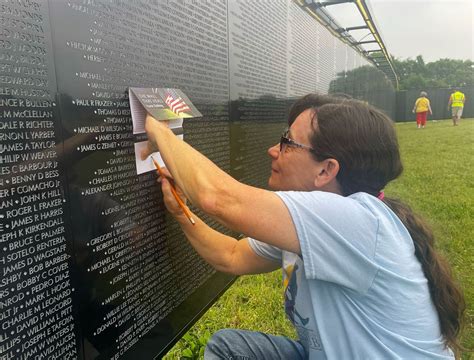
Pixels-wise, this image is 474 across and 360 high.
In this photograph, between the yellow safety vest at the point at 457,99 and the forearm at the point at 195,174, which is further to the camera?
the yellow safety vest at the point at 457,99

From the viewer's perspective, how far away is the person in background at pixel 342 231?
151cm

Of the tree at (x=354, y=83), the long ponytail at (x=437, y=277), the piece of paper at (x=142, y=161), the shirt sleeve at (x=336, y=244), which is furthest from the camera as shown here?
the tree at (x=354, y=83)

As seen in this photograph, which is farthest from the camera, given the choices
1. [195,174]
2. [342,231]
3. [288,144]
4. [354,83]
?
[354,83]

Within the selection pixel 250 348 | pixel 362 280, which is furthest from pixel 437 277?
pixel 250 348

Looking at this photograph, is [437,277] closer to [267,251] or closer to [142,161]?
[267,251]

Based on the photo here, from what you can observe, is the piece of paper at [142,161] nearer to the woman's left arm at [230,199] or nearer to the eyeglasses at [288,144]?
the woman's left arm at [230,199]

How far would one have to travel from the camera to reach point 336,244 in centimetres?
150

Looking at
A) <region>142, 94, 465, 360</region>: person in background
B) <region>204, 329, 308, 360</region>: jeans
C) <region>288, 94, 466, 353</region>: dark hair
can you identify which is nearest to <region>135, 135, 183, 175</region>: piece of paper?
<region>142, 94, 465, 360</region>: person in background

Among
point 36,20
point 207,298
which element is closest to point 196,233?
point 207,298

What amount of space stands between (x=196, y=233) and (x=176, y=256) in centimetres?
15

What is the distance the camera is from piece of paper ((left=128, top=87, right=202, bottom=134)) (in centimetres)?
173

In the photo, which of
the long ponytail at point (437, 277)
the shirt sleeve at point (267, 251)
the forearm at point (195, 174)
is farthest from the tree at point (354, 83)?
the forearm at point (195, 174)

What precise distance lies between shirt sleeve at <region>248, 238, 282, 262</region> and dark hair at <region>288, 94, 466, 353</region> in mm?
470

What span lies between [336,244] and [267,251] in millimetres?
671
